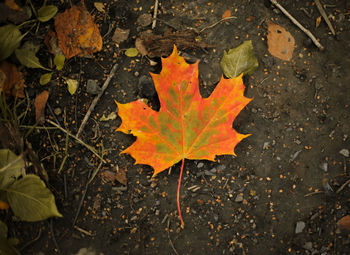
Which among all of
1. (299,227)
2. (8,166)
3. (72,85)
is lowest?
(299,227)

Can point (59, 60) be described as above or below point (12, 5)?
below

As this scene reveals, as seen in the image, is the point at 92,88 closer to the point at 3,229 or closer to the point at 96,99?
the point at 96,99

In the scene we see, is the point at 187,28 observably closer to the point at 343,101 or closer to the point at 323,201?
the point at 343,101

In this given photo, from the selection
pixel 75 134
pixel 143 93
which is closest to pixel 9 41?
pixel 75 134

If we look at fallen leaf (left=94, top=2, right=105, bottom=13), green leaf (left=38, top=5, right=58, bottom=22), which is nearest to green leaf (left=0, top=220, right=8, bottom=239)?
green leaf (left=38, top=5, right=58, bottom=22)

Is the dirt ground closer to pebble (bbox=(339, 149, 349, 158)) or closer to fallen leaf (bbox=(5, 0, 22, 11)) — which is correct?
pebble (bbox=(339, 149, 349, 158))

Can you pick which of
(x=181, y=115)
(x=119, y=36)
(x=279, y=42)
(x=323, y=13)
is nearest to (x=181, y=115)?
(x=181, y=115)

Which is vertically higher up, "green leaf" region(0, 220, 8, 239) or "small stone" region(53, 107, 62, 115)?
"small stone" region(53, 107, 62, 115)

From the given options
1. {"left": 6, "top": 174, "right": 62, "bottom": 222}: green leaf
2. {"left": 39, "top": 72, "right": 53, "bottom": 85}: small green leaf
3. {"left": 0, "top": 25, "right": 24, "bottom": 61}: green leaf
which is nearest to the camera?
{"left": 6, "top": 174, "right": 62, "bottom": 222}: green leaf
